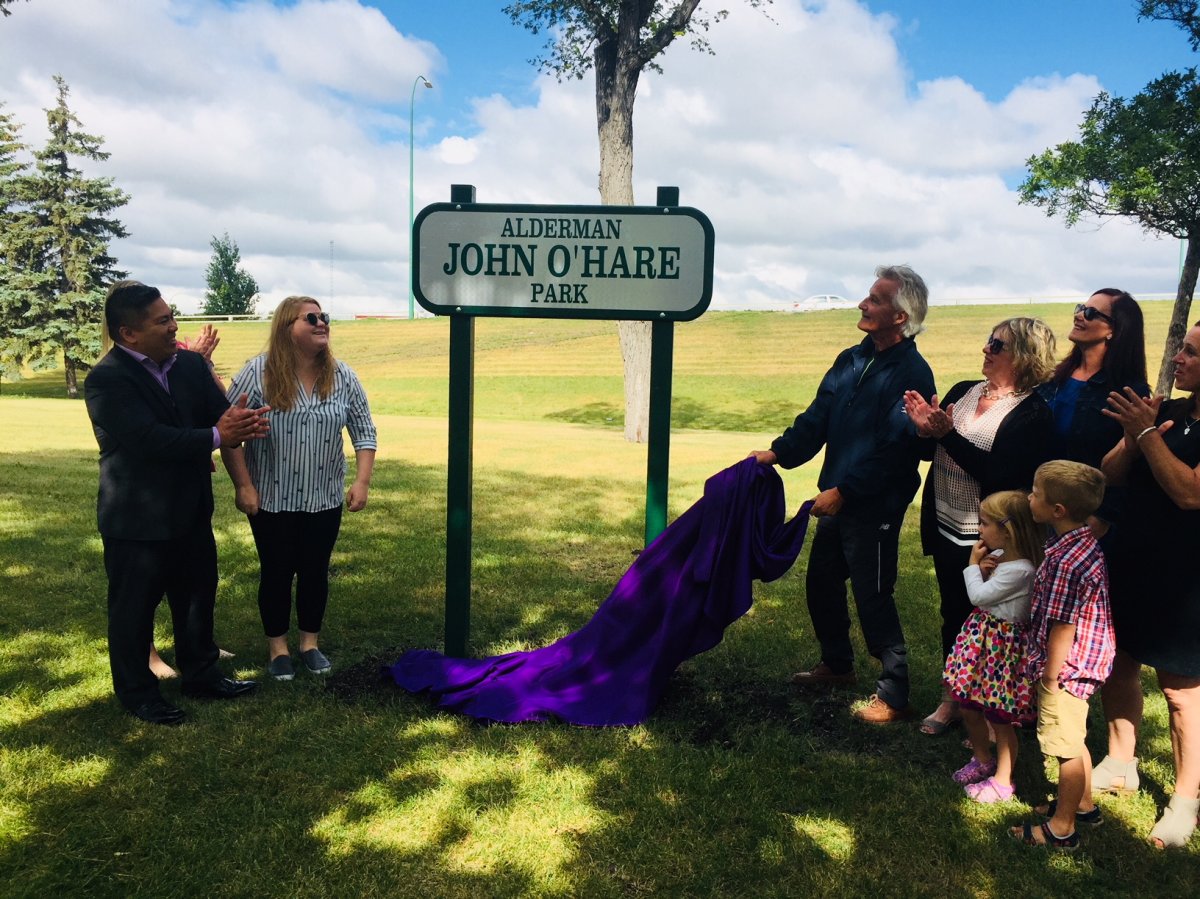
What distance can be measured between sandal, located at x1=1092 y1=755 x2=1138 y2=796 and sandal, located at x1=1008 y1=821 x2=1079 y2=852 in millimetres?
522

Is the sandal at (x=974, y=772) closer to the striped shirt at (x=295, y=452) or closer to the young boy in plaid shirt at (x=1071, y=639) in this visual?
the young boy in plaid shirt at (x=1071, y=639)

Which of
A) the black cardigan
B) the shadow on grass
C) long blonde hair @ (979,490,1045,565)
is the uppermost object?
the black cardigan

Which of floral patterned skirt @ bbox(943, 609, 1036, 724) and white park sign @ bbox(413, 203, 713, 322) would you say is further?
white park sign @ bbox(413, 203, 713, 322)

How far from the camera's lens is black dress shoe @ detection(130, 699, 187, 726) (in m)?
4.10

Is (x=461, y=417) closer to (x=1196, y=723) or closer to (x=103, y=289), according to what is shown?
(x=1196, y=723)

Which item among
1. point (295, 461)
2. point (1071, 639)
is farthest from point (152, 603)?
point (1071, 639)

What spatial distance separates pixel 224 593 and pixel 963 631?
16.4ft

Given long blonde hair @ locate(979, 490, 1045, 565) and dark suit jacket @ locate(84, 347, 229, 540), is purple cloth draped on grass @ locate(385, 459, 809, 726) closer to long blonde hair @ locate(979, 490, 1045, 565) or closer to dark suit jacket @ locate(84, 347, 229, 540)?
long blonde hair @ locate(979, 490, 1045, 565)

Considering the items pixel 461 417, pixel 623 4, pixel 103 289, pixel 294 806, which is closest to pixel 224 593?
pixel 461 417

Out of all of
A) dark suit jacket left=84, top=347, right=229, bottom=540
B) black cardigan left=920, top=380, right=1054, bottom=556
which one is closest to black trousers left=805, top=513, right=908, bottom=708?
black cardigan left=920, top=380, right=1054, bottom=556

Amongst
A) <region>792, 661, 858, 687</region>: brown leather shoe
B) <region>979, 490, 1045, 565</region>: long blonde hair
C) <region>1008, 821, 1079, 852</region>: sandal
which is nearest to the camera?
<region>1008, 821, 1079, 852</region>: sandal

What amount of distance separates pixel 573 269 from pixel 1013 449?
232 centimetres

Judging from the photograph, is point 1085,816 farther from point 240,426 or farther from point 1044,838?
point 240,426

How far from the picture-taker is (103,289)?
3738 cm
